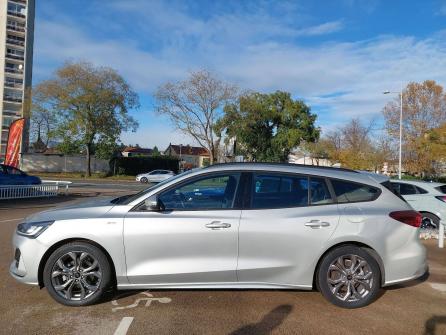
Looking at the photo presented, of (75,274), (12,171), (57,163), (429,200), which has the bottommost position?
(75,274)

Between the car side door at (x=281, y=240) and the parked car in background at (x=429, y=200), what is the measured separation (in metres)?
5.63

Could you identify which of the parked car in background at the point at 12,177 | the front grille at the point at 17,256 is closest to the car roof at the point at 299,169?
the front grille at the point at 17,256

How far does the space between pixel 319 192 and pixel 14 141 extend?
73.0ft

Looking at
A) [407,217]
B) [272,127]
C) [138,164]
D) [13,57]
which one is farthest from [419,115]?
[13,57]

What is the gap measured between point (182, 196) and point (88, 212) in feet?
3.50

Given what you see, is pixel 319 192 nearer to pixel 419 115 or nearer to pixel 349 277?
pixel 349 277

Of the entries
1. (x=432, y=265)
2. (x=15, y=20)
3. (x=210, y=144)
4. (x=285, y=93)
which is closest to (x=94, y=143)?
(x=210, y=144)

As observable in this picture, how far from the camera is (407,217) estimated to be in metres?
4.73

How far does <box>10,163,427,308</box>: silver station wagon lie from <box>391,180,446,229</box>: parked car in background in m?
5.25

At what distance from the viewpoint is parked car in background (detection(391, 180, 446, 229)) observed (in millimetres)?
9352

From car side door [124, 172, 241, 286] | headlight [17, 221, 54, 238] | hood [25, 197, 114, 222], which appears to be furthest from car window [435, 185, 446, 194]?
headlight [17, 221, 54, 238]

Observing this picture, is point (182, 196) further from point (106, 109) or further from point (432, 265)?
point (106, 109)

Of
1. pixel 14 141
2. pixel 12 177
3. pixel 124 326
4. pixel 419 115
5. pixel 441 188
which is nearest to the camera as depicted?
pixel 124 326

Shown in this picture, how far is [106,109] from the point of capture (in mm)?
45281
